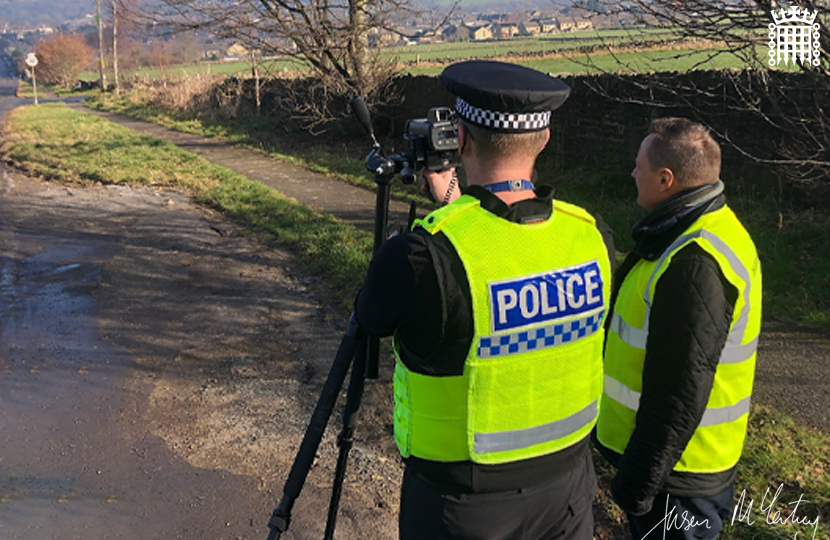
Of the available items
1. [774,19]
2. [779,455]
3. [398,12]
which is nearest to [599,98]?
[398,12]

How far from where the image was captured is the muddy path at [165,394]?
3.68 meters

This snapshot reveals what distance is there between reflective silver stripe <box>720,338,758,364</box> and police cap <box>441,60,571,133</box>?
1.01m

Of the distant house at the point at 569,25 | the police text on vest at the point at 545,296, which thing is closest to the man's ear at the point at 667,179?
the police text on vest at the point at 545,296

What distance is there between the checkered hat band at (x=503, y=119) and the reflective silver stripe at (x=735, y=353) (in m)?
1.03

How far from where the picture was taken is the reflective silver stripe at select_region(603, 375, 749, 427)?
2.35 m

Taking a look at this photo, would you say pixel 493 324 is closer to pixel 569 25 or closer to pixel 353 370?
pixel 353 370

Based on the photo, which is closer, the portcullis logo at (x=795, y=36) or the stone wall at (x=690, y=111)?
the portcullis logo at (x=795, y=36)

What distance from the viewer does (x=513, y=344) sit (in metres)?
1.87

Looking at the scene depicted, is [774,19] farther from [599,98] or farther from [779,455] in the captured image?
[599,98]

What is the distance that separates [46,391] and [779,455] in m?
4.87

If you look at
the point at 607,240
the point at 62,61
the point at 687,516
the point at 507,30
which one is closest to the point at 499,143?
the point at 607,240
